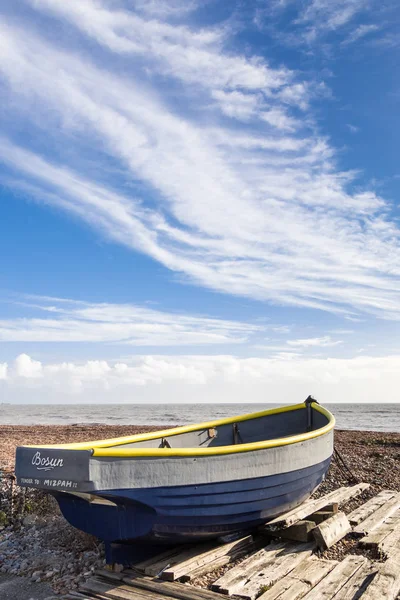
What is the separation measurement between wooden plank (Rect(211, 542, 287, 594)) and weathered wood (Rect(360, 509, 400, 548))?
1.09 meters

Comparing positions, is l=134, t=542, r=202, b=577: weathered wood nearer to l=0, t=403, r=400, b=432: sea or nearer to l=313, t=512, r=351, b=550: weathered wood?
l=313, t=512, r=351, b=550: weathered wood

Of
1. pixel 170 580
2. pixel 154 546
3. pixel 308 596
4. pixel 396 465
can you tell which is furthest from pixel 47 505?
pixel 396 465

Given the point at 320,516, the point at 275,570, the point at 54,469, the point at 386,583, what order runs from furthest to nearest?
the point at 320,516, the point at 275,570, the point at 54,469, the point at 386,583

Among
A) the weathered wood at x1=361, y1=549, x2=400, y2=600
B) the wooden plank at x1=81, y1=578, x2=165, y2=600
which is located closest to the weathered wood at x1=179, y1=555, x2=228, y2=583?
the wooden plank at x1=81, y1=578, x2=165, y2=600

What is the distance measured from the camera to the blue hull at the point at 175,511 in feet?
18.3

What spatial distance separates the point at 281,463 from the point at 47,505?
14.6ft

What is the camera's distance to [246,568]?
18.6 ft

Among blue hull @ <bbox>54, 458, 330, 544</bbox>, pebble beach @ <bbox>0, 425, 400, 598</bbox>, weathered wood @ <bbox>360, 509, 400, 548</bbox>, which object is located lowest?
pebble beach @ <bbox>0, 425, 400, 598</bbox>

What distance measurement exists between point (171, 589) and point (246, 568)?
932 mm

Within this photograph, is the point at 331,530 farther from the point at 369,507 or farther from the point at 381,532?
the point at 369,507

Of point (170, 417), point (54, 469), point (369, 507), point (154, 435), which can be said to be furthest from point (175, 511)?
point (170, 417)

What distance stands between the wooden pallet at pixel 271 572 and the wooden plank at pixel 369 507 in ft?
1.47

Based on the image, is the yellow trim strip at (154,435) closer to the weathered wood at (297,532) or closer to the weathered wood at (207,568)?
the weathered wood at (207,568)

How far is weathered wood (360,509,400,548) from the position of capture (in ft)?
21.1
